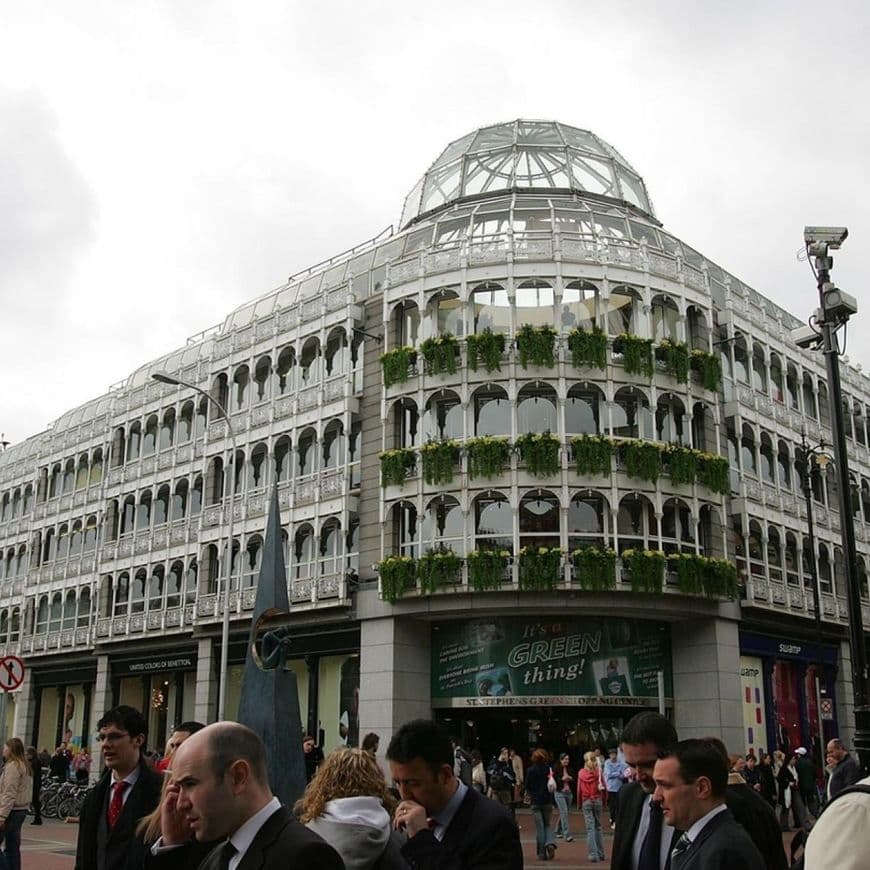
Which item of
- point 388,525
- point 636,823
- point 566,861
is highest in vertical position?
point 388,525

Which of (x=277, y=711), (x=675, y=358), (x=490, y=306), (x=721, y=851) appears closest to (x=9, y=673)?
(x=277, y=711)

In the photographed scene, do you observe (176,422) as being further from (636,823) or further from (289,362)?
(636,823)

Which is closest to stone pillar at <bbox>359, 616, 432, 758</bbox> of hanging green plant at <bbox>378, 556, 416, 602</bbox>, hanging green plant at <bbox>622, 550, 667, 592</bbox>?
hanging green plant at <bbox>378, 556, 416, 602</bbox>

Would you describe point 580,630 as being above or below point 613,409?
below

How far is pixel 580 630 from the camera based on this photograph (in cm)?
3406

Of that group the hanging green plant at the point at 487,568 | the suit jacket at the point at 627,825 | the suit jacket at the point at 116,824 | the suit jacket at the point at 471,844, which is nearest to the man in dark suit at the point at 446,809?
the suit jacket at the point at 471,844

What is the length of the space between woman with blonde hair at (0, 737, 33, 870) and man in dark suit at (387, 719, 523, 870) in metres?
10.1

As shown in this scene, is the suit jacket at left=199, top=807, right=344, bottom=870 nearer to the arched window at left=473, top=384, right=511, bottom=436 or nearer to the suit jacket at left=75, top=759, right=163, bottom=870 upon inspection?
the suit jacket at left=75, top=759, right=163, bottom=870

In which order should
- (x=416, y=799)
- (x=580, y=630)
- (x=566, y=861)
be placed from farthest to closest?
1. (x=580, y=630)
2. (x=566, y=861)
3. (x=416, y=799)

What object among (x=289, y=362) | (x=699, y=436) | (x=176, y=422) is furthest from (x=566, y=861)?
(x=176, y=422)

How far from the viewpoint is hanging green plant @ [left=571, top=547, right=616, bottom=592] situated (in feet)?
106

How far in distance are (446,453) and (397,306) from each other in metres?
6.24

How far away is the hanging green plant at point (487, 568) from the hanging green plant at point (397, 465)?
12.5ft

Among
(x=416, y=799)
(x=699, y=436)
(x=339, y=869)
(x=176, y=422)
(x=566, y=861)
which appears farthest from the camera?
(x=176, y=422)
